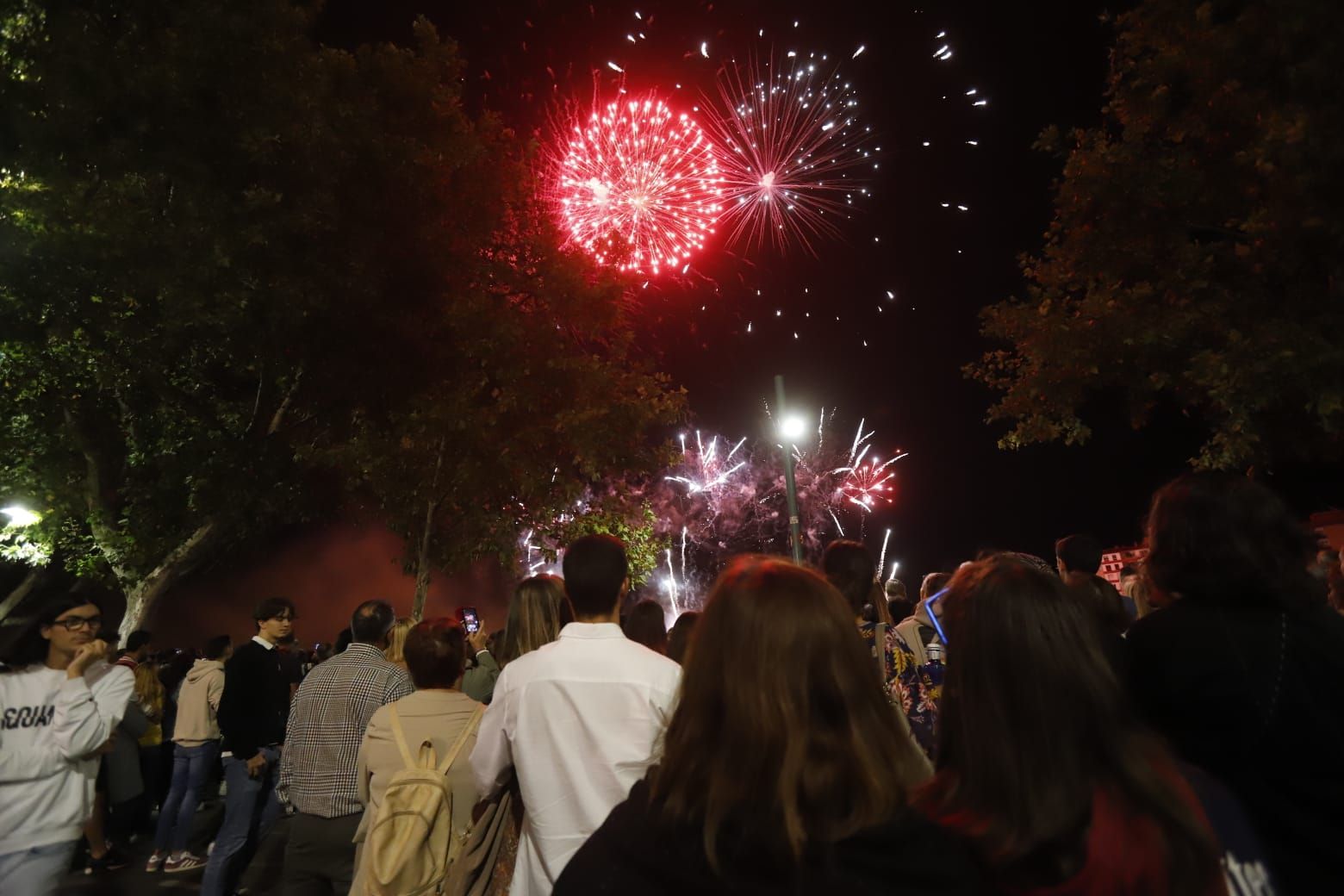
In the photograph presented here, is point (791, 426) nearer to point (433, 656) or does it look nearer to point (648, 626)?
point (648, 626)

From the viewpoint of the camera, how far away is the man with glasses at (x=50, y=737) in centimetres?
374

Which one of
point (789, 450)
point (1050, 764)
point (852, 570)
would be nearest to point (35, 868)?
point (852, 570)

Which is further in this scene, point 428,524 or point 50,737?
point 428,524

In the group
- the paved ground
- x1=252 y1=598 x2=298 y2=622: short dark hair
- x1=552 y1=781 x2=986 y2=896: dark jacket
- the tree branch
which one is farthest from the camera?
the tree branch

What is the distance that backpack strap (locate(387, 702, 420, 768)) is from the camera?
3.76 meters

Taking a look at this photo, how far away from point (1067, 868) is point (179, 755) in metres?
8.49

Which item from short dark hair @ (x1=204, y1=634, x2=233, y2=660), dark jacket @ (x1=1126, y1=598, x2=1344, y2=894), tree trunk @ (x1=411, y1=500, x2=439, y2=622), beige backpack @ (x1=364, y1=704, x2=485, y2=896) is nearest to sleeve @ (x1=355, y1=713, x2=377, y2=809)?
beige backpack @ (x1=364, y1=704, x2=485, y2=896)

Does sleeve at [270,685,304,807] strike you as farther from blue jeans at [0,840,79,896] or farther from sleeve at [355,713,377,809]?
blue jeans at [0,840,79,896]

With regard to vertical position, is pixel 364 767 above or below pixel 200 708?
below

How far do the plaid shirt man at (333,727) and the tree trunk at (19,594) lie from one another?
1414 centimetres

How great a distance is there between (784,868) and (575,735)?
5.39 ft

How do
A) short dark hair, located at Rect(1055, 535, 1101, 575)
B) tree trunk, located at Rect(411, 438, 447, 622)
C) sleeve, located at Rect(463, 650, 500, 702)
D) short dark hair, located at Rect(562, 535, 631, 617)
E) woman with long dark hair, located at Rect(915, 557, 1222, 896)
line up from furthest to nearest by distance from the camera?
tree trunk, located at Rect(411, 438, 447, 622) → sleeve, located at Rect(463, 650, 500, 702) → short dark hair, located at Rect(1055, 535, 1101, 575) → short dark hair, located at Rect(562, 535, 631, 617) → woman with long dark hair, located at Rect(915, 557, 1222, 896)

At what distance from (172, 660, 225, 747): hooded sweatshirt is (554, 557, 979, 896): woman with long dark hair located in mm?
7616

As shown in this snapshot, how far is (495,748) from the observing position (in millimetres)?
3068
